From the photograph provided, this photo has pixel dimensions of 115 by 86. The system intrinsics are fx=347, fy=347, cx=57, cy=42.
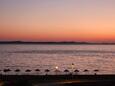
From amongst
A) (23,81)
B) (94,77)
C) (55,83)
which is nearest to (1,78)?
(23,81)

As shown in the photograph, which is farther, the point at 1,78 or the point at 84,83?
the point at 1,78

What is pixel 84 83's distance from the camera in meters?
38.4

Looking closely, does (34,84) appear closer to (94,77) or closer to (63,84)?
(63,84)

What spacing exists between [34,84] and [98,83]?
7069 millimetres

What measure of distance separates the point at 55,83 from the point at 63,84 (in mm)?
1074

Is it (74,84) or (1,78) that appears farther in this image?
(1,78)

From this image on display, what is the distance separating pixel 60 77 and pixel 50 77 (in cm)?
130

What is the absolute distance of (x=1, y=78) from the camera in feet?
145

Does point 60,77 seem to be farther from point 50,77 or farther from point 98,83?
point 98,83

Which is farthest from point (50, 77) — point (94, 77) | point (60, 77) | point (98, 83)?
point (98, 83)

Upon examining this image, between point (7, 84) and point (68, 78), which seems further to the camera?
point (68, 78)

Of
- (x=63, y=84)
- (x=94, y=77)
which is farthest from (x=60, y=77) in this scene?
(x=63, y=84)

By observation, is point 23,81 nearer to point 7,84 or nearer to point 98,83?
point 7,84

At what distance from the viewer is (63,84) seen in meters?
37.8
